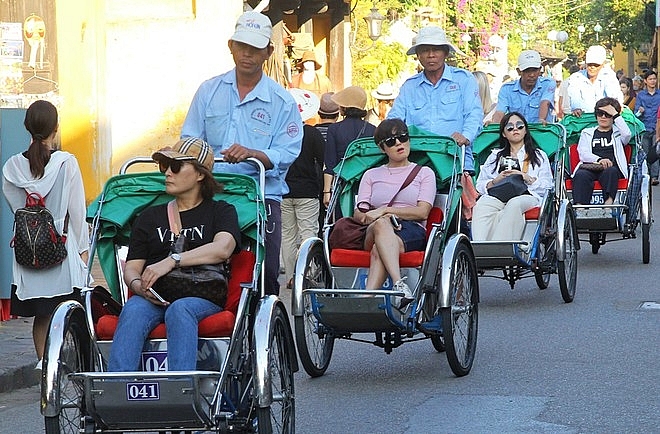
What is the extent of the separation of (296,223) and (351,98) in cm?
125

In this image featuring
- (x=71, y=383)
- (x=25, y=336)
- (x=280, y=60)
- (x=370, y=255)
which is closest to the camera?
(x=71, y=383)

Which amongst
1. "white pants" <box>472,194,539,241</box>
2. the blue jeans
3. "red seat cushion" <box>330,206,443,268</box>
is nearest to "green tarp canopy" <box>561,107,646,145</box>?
"white pants" <box>472,194,539,241</box>

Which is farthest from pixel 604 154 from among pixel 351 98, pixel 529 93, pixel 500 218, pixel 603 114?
pixel 500 218

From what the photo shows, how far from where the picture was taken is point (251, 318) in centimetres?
639

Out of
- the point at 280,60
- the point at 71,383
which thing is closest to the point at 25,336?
the point at 71,383

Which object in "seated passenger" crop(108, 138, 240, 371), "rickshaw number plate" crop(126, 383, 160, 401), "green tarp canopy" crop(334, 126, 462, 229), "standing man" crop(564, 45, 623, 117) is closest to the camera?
"rickshaw number plate" crop(126, 383, 160, 401)

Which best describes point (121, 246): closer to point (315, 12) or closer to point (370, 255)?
point (370, 255)

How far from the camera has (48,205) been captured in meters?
8.38

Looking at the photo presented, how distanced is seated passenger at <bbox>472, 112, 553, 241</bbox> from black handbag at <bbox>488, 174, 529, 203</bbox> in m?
0.05

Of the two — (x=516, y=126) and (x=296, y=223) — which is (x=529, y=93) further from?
(x=296, y=223)

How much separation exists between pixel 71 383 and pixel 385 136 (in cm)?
369

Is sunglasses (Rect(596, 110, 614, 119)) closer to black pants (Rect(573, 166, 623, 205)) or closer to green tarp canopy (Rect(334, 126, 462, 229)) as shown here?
black pants (Rect(573, 166, 623, 205))

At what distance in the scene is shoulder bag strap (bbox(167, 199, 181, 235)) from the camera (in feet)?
20.9

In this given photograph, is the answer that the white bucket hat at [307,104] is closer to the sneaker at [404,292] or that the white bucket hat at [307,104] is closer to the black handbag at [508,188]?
the black handbag at [508,188]
